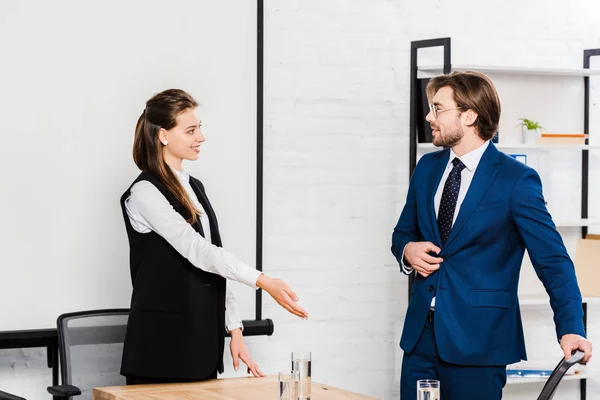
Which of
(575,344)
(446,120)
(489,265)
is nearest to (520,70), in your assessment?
(446,120)

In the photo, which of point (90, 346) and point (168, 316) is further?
point (90, 346)

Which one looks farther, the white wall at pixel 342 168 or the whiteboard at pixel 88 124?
the white wall at pixel 342 168

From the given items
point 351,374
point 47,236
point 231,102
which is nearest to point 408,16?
point 231,102

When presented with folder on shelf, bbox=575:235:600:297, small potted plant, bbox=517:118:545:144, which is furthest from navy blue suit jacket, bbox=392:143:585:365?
folder on shelf, bbox=575:235:600:297

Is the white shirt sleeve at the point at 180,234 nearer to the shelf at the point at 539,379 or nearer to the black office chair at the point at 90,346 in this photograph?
the black office chair at the point at 90,346

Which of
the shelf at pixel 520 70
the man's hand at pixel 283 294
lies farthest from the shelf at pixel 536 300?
the man's hand at pixel 283 294

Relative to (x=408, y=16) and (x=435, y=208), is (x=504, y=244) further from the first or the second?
(x=408, y=16)

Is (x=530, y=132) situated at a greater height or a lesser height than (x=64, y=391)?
greater

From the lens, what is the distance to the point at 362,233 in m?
4.05

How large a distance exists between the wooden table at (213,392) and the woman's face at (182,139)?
29.8 inches

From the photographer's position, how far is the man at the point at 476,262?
2.86 metres

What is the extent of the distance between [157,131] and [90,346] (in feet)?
2.47

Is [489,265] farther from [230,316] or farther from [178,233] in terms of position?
[178,233]

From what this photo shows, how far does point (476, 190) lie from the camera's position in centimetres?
291
